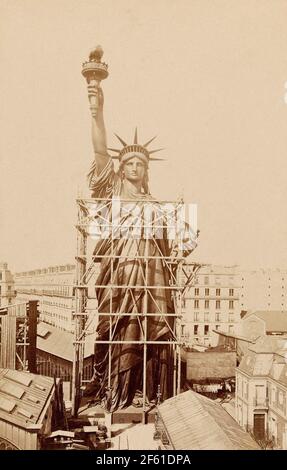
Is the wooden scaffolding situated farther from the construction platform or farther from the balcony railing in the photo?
the balcony railing

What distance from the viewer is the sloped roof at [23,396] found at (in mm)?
13742

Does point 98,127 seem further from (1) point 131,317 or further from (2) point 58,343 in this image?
(2) point 58,343

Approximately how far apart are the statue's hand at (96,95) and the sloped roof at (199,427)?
11.4 m

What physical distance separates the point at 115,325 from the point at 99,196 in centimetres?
553

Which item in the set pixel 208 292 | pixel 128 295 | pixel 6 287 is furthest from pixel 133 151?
pixel 6 287

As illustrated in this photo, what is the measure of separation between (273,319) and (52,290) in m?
16.6

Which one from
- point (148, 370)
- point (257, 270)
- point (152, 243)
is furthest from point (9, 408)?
point (257, 270)

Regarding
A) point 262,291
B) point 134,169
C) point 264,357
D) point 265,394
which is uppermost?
point 134,169

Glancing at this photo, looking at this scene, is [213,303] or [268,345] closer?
[268,345]

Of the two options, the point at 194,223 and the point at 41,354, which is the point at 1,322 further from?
the point at 194,223

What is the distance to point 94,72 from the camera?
58.1ft

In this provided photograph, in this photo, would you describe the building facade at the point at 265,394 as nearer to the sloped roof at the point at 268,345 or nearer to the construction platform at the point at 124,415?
the sloped roof at the point at 268,345

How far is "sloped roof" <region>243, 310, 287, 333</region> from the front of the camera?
27.3 metres

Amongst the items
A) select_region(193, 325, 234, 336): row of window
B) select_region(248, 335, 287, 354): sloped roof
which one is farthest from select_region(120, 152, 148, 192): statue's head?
select_region(193, 325, 234, 336): row of window
